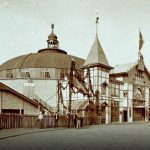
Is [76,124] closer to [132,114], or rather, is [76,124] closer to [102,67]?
[102,67]

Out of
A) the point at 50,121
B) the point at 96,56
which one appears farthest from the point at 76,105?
the point at 50,121

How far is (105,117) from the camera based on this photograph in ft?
150

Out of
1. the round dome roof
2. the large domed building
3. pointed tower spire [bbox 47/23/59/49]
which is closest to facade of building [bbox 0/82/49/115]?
the large domed building

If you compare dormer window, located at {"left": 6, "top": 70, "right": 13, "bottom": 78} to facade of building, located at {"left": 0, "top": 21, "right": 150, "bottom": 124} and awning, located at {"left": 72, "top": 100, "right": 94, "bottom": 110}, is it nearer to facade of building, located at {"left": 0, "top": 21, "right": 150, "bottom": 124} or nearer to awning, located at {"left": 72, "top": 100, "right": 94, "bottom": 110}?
facade of building, located at {"left": 0, "top": 21, "right": 150, "bottom": 124}

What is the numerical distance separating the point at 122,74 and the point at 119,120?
8016 millimetres

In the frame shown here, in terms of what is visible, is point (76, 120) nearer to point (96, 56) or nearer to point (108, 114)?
point (108, 114)

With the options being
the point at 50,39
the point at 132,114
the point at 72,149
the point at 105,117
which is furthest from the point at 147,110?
the point at 72,149

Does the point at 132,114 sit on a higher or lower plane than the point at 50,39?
lower

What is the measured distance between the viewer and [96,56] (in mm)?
46062

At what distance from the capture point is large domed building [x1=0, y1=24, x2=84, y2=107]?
166 ft

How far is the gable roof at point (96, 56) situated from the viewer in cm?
4566

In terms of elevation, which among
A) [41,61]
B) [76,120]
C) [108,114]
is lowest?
[108,114]

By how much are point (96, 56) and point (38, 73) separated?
45.9ft

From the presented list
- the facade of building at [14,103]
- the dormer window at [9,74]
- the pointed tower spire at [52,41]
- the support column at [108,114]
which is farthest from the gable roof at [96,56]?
the pointed tower spire at [52,41]
